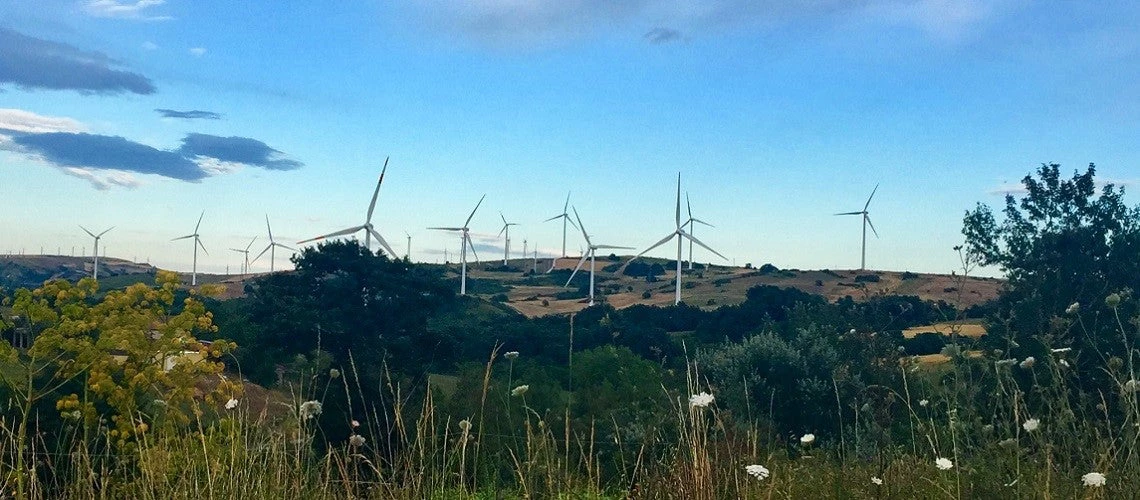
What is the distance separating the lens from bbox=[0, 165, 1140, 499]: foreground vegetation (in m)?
6.11

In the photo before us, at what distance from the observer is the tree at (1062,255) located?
3234 cm

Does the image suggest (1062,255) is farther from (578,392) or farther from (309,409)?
(309,409)

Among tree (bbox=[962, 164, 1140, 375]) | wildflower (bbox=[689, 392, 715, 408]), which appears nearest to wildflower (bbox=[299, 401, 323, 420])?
wildflower (bbox=[689, 392, 715, 408])

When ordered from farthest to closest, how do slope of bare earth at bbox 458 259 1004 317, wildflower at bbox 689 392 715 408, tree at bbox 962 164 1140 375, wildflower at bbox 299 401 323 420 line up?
slope of bare earth at bbox 458 259 1004 317 < tree at bbox 962 164 1140 375 < wildflower at bbox 299 401 323 420 < wildflower at bbox 689 392 715 408

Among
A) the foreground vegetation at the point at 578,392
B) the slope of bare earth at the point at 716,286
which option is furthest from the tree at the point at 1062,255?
the slope of bare earth at the point at 716,286

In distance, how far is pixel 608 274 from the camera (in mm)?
119438

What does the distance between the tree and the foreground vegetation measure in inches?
5.1

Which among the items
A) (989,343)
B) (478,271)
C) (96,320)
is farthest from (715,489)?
(478,271)

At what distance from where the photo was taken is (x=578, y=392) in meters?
34.2

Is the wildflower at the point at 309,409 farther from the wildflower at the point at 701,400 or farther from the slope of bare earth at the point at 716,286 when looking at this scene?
the slope of bare earth at the point at 716,286

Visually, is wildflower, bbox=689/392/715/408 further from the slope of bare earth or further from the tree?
the slope of bare earth

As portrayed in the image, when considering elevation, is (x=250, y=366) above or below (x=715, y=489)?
below

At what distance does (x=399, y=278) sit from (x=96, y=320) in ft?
117

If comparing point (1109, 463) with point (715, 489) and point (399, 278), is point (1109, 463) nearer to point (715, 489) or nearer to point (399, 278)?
point (715, 489)
